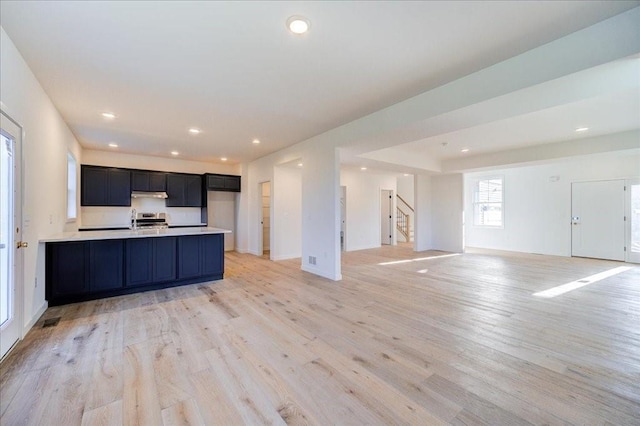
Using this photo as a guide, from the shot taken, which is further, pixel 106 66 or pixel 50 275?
pixel 50 275

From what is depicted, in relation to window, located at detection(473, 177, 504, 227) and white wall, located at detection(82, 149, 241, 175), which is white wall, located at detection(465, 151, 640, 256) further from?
white wall, located at detection(82, 149, 241, 175)

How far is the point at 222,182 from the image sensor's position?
760 cm

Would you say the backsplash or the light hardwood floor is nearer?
the light hardwood floor

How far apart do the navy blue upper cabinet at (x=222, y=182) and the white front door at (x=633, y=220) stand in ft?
32.7

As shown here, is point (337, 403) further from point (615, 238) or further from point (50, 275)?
point (615, 238)

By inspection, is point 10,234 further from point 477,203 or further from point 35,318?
point 477,203

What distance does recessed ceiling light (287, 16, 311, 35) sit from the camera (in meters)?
2.06

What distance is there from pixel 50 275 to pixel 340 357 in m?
3.90

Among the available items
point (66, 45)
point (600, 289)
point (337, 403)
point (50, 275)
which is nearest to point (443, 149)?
point (600, 289)

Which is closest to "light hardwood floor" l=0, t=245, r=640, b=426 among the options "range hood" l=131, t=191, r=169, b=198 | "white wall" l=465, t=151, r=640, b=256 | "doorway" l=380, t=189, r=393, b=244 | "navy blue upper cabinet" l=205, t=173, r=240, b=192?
"range hood" l=131, t=191, r=169, b=198

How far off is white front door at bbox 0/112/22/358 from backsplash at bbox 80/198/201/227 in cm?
441

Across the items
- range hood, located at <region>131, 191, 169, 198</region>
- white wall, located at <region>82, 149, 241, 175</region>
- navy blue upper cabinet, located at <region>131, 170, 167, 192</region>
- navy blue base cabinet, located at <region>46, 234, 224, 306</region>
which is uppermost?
white wall, located at <region>82, 149, 241, 175</region>

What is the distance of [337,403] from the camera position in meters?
1.74

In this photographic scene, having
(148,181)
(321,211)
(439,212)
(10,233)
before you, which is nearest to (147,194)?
(148,181)
